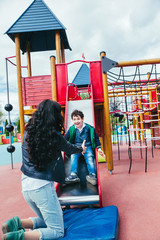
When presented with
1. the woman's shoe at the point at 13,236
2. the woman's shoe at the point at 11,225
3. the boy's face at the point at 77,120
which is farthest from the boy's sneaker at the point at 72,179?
the woman's shoe at the point at 13,236

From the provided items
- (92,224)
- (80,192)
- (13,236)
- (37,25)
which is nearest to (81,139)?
(80,192)

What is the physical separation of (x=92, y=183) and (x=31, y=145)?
5.55 ft

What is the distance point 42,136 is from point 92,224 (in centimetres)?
128

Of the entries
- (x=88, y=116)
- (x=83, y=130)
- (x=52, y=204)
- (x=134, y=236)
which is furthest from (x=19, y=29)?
(x=134, y=236)

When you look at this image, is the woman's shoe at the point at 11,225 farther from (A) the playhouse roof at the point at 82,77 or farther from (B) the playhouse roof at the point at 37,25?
(A) the playhouse roof at the point at 82,77

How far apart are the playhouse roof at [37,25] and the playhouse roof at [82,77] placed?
5912 millimetres

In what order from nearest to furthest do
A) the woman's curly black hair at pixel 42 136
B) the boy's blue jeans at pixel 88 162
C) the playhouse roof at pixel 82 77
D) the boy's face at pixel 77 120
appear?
the woman's curly black hair at pixel 42 136, the boy's blue jeans at pixel 88 162, the boy's face at pixel 77 120, the playhouse roof at pixel 82 77

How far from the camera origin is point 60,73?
5.57 meters

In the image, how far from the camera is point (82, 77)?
14.7 m

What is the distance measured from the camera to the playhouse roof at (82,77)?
14039 mm

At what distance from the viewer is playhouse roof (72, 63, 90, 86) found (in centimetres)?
1404

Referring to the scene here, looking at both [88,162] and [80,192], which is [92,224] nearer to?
[80,192]

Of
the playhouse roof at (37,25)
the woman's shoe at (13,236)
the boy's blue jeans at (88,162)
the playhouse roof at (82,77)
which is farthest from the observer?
the playhouse roof at (82,77)

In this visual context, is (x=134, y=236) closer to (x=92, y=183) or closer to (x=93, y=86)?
(x=92, y=183)
